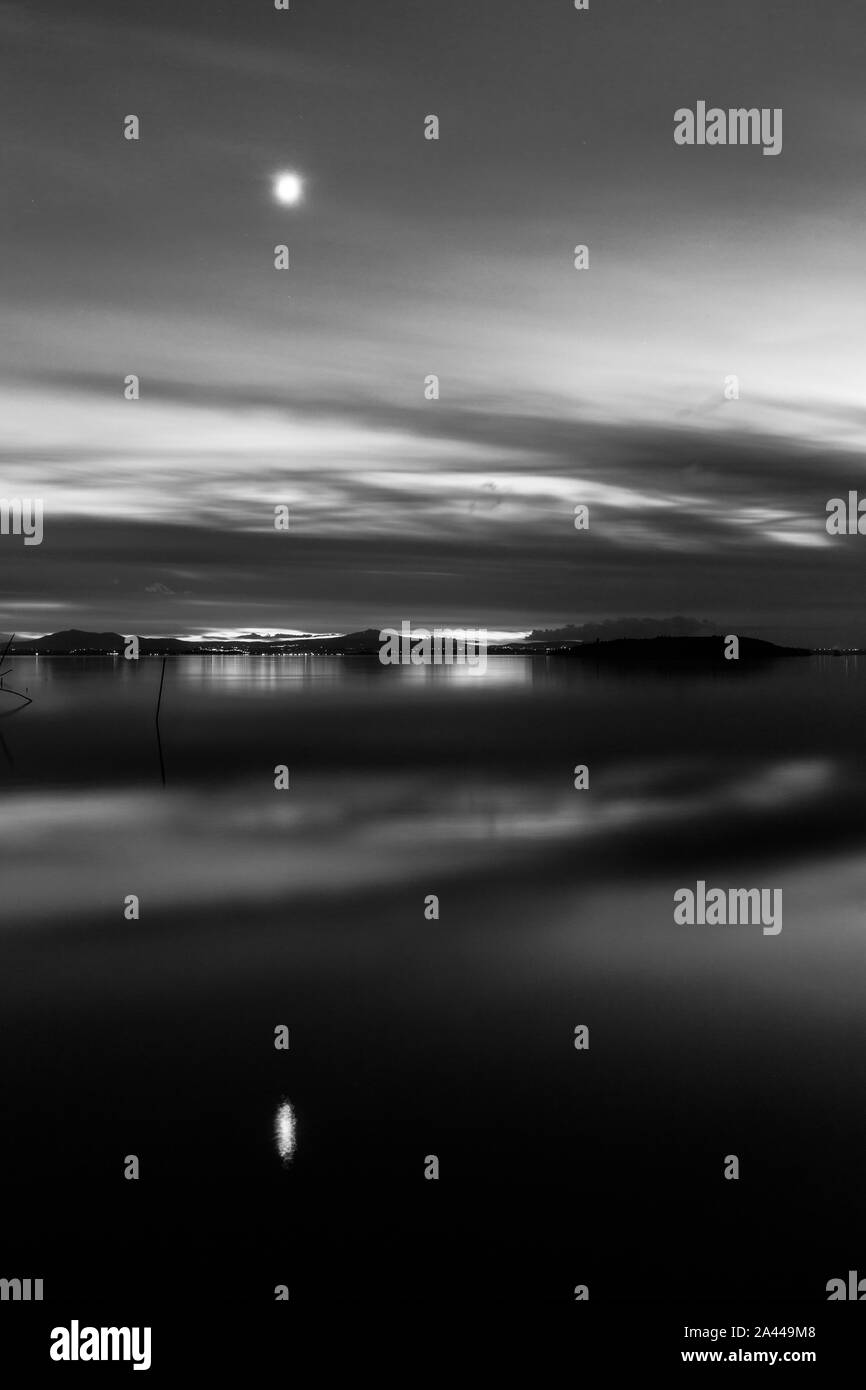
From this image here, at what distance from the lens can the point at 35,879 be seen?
22.1 meters

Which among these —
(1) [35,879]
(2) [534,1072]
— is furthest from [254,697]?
(2) [534,1072]

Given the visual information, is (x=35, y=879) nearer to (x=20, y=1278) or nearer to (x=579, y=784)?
(x=20, y=1278)

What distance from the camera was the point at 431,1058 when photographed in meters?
11.7

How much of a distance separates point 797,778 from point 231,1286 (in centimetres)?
3632

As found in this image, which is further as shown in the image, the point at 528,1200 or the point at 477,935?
the point at 477,935

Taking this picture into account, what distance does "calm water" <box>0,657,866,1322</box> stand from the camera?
8094 mm

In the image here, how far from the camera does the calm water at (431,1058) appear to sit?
8.09 m

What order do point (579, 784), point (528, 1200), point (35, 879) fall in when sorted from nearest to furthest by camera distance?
point (528, 1200)
point (35, 879)
point (579, 784)
